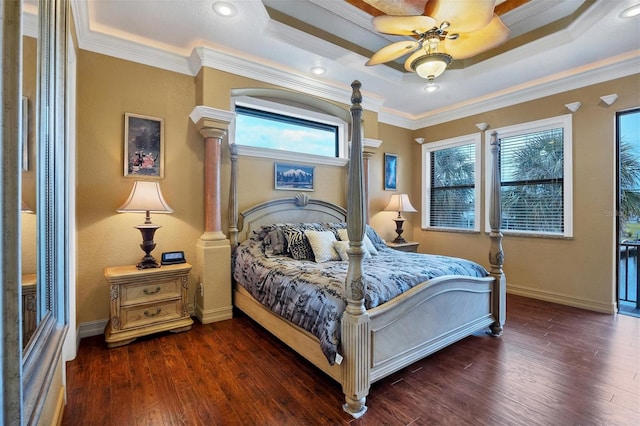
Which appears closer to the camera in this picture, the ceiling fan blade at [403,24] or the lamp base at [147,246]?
the ceiling fan blade at [403,24]

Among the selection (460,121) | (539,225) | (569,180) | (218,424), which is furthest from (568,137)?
(218,424)

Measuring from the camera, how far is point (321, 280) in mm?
2180

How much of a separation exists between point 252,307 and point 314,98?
272 centimetres

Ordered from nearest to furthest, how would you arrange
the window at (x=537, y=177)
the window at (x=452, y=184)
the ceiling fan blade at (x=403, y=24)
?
the ceiling fan blade at (x=403, y=24)
the window at (x=537, y=177)
the window at (x=452, y=184)

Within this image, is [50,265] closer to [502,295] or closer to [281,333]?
[281,333]

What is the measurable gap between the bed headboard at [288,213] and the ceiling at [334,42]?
145cm

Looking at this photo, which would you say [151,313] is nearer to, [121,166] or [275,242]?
[275,242]

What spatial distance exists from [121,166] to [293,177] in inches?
75.0

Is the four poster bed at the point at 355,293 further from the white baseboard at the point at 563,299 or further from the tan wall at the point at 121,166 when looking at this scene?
the white baseboard at the point at 563,299

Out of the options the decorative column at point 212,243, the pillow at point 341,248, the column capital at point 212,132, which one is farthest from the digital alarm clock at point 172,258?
the pillow at point 341,248

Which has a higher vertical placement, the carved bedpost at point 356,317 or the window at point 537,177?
the window at point 537,177

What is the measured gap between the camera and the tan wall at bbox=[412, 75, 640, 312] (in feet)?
11.2

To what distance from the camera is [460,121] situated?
191 inches

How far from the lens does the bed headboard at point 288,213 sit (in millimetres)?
3545
